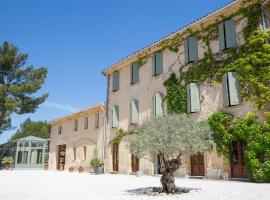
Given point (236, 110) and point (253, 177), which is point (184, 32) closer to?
point (236, 110)

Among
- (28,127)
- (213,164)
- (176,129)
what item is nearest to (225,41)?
(213,164)

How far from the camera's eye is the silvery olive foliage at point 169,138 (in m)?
8.50

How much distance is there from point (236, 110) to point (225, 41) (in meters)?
3.63

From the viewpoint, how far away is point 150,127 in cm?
891

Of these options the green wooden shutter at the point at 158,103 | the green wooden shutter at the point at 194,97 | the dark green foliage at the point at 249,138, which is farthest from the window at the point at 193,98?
the green wooden shutter at the point at 158,103

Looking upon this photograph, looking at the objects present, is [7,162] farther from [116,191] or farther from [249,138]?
[249,138]

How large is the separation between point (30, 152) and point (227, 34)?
25.0m

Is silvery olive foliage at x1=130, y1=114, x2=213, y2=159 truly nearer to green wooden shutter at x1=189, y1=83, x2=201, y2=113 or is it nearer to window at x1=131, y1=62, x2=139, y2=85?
green wooden shutter at x1=189, y1=83, x2=201, y2=113

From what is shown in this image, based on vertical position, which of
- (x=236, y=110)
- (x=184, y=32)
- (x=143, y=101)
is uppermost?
(x=184, y=32)

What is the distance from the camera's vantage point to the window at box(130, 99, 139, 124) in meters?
18.7

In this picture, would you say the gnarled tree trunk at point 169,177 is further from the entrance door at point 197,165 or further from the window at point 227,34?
the window at point 227,34

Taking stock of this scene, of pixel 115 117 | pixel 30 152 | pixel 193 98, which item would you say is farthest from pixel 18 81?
pixel 193 98

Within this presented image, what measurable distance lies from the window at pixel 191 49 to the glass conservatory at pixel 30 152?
818 inches

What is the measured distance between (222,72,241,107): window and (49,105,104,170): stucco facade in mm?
10907
